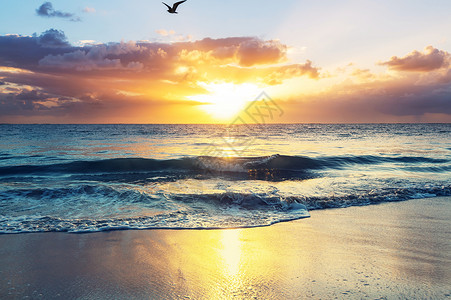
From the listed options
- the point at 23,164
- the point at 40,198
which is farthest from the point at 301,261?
the point at 23,164

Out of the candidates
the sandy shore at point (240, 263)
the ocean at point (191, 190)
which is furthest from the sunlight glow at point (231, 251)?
the ocean at point (191, 190)

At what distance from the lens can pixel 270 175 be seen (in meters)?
14.2

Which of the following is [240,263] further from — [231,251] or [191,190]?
[191,190]

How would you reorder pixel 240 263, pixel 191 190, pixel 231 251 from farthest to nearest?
pixel 191 190 < pixel 231 251 < pixel 240 263

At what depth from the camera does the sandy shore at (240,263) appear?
344 centimetres

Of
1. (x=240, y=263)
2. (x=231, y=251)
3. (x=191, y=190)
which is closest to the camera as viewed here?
(x=240, y=263)

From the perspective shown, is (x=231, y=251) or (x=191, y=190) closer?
(x=231, y=251)

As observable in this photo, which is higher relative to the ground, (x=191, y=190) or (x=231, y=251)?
(x=231, y=251)

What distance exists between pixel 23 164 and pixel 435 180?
19.9m

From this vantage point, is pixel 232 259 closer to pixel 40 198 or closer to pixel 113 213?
pixel 113 213

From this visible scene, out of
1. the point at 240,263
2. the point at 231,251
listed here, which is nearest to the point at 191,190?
the point at 231,251

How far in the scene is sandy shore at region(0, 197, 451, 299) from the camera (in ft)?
11.3

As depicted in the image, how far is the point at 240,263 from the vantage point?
424 centimetres

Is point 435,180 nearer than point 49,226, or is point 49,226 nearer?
point 49,226
